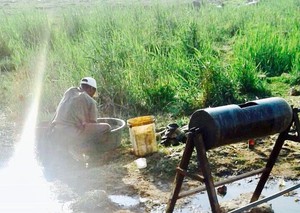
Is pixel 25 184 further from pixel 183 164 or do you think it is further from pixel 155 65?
pixel 155 65

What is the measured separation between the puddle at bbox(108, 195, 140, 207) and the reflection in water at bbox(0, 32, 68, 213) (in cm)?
58

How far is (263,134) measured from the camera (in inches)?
163

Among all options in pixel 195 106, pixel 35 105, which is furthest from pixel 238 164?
pixel 35 105

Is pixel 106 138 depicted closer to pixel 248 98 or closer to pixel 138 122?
pixel 138 122

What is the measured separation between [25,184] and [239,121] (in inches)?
122

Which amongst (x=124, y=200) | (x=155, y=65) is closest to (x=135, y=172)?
(x=124, y=200)

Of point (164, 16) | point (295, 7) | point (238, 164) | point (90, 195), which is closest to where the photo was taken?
point (90, 195)

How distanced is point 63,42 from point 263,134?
819 centimetres

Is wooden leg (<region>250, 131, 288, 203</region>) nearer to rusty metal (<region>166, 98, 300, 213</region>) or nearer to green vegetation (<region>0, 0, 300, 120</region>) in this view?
rusty metal (<region>166, 98, 300, 213</region>)

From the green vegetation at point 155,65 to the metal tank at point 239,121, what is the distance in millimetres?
4019

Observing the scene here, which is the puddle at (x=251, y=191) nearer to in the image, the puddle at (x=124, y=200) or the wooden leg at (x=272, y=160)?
A: the wooden leg at (x=272, y=160)

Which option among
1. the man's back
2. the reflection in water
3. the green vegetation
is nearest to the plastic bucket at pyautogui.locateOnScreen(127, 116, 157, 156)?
the man's back

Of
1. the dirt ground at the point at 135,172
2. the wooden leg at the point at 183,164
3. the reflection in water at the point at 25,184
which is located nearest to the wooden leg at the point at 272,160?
the dirt ground at the point at 135,172

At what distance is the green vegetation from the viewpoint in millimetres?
8430
